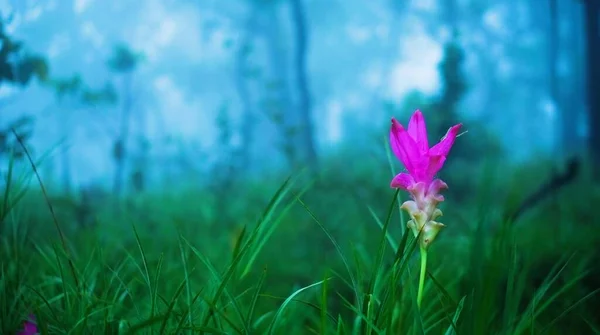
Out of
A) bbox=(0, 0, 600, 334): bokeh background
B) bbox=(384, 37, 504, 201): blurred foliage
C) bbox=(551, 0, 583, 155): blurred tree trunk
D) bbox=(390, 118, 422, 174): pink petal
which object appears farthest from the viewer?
bbox=(551, 0, 583, 155): blurred tree trunk

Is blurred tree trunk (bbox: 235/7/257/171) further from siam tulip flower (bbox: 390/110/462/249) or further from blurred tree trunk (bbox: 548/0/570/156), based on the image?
siam tulip flower (bbox: 390/110/462/249)

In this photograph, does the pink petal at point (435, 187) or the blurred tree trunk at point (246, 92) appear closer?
the pink petal at point (435, 187)

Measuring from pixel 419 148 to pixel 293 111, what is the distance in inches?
108

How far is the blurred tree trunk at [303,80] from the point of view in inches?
109

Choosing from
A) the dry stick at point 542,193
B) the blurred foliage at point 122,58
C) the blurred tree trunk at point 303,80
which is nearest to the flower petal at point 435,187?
the dry stick at point 542,193

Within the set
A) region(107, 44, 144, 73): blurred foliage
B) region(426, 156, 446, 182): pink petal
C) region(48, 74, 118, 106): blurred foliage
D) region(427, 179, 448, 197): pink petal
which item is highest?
region(107, 44, 144, 73): blurred foliage

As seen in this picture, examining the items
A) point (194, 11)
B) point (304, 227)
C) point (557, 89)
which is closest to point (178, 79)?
point (194, 11)

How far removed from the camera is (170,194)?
2.57m

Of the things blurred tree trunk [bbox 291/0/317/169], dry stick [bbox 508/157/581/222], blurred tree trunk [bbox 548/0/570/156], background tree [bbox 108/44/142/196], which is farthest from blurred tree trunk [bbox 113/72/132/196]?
blurred tree trunk [bbox 548/0/570/156]

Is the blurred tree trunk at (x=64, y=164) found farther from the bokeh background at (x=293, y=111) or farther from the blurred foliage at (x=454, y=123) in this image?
the blurred foliage at (x=454, y=123)

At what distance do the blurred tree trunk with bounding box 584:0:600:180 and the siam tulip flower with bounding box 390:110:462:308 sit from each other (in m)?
2.69

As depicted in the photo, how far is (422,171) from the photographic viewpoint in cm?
37

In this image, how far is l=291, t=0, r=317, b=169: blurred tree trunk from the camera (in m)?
2.77

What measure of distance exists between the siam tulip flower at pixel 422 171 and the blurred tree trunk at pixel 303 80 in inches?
91.2
